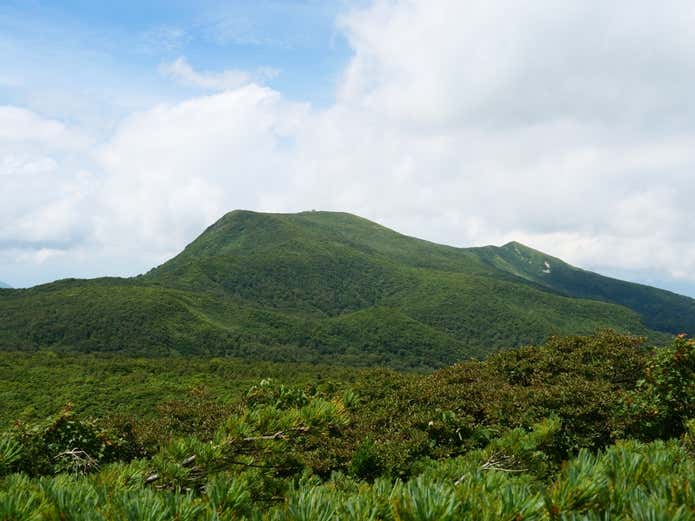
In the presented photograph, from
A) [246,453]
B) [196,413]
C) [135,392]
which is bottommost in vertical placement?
[135,392]

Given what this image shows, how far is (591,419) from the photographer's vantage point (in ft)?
34.5

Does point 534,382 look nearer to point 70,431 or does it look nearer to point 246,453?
point 246,453

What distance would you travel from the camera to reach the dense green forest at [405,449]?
222cm

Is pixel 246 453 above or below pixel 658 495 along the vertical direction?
below

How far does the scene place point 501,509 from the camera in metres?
2.09

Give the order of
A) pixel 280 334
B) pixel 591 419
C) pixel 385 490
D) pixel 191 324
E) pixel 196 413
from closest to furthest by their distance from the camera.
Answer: pixel 385 490 → pixel 591 419 → pixel 196 413 → pixel 191 324 → pixel 280 334

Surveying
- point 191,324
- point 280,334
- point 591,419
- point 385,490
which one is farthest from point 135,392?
point 280,334

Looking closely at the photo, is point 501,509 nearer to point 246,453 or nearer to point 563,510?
point 563,510

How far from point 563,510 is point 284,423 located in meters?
3.41

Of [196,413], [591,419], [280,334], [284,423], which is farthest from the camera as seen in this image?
[280,334]

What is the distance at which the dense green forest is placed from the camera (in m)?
2.22

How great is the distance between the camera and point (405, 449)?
8.73 m

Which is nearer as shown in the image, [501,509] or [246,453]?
[501,509]

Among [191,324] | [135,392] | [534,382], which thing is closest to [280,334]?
[191,324]
